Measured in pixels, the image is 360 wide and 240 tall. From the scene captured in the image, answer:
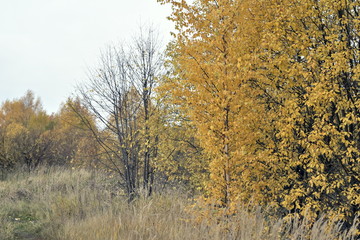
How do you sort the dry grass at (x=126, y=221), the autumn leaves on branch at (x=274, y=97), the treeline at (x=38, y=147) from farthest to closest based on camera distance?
the treeline at (x=38, y=147)
the autumn leaves on branch at (x=274, y=97)
the dry grass at (x=126, y=221)

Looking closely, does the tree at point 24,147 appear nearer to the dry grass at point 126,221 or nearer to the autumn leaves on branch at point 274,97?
the dry grass at point 126,221

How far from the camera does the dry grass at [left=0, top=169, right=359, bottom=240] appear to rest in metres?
4.63

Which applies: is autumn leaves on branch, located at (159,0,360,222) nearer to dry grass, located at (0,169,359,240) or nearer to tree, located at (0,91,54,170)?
dry grass, located at (0,169,359,240)

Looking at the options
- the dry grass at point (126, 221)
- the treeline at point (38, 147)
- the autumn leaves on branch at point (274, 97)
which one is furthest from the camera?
the treeline at point (38, 147)

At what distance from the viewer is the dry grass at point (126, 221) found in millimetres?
4633

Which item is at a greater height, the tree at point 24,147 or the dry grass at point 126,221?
the tree at point 24,147

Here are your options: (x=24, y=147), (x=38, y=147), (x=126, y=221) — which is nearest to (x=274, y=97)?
(x=126, y=221)

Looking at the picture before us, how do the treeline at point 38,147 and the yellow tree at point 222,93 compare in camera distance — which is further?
the treeline at point 38,147

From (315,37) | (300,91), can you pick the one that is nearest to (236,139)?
(300,91)

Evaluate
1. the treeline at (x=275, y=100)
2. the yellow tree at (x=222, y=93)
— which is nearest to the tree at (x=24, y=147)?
the treeline at (x=275, y=100)

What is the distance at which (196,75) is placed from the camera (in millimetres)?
6309

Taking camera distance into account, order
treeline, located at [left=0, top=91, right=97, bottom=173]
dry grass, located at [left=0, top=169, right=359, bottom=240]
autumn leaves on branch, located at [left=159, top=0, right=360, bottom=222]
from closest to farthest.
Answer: dry grass, located at [left=0, top=169, right=359, bottom=240], autumn leaves on branch, located at [left=159, top=0, right=360, bottom=222], treeline, located at [left=0, top=91, right=97, bottom=173]

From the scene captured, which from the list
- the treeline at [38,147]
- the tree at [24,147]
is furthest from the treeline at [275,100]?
the tree at [24,147]

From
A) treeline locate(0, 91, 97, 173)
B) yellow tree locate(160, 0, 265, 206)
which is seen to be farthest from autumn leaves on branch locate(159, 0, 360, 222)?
treeline locate(0, 91, 97, 173)
